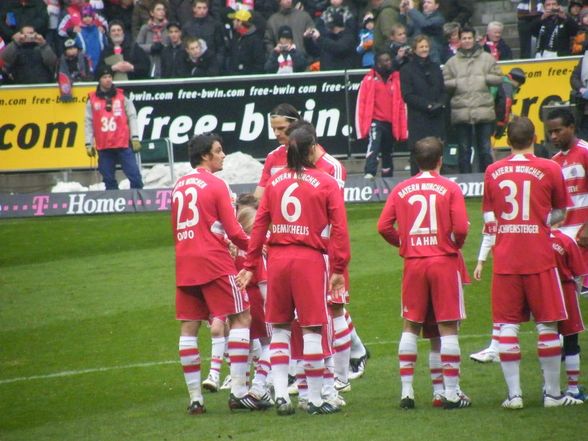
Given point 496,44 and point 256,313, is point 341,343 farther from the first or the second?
point 496,44

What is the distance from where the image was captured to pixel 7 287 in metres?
16.5

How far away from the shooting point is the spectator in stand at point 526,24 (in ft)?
74.9

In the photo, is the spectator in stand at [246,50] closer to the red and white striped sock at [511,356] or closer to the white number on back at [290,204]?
the white number on back at [290,204]

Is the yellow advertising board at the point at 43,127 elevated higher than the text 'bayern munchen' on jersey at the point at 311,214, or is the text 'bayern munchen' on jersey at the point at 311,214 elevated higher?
the text 'bayern munchen' on jersey at the point at 311,214

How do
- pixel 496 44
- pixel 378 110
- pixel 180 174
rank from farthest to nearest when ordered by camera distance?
pixel 496 44 < pixel 180 174 < pixel 378 110

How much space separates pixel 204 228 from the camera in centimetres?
936

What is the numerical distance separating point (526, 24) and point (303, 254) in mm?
15227

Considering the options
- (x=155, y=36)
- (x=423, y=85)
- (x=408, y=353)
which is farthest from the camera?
(x=155, y=36)

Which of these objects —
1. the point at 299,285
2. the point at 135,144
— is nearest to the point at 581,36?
the point at 135,144

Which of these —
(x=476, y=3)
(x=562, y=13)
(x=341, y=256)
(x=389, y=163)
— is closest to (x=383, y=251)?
(x=389, y=163)

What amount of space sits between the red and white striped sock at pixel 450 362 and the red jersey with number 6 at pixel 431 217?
0.64m

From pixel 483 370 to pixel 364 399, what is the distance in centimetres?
151

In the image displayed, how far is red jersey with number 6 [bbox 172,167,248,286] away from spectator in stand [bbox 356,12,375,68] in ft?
44.8

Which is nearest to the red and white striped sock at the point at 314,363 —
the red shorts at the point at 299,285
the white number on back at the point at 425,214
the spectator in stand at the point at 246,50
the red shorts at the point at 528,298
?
the red shorts at the point at 299,285
